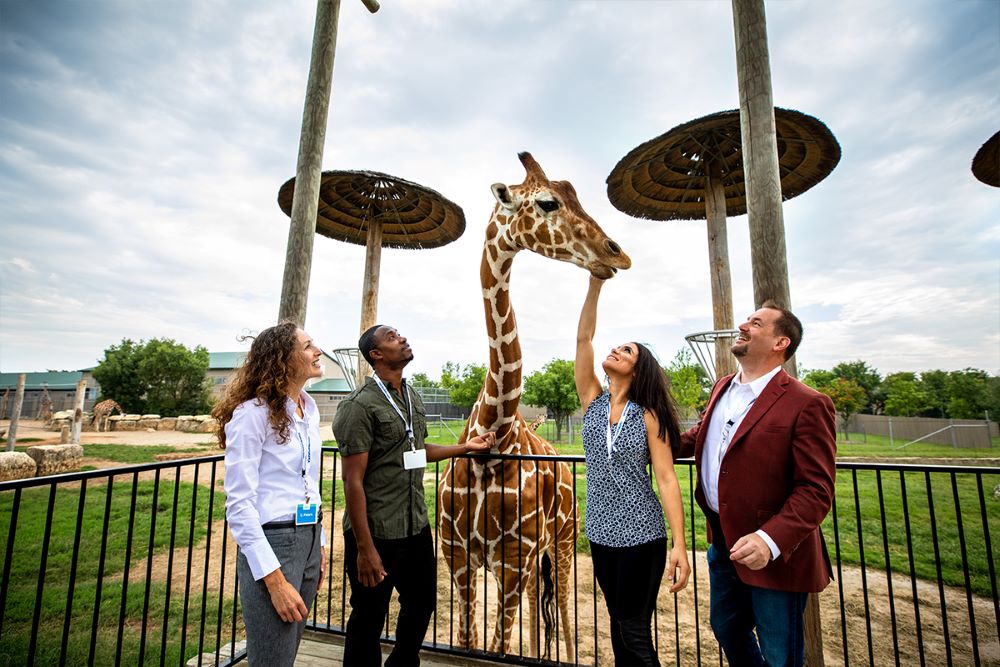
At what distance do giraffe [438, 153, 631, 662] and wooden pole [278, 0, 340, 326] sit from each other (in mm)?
1669

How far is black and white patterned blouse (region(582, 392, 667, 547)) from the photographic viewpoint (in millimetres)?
2062

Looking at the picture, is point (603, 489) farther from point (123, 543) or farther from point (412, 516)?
point (123, 543)

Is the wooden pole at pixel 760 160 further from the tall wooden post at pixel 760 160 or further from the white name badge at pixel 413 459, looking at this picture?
the white name badge at pixel 413 459

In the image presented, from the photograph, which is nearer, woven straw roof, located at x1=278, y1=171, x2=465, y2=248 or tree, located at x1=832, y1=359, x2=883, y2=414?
woven straw roof, located at x1=278, y1=171, x2=465, y2=248

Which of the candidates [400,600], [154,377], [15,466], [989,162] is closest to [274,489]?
[400,600]

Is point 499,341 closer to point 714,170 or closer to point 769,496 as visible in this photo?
point 769,496

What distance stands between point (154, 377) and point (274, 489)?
37.6 m

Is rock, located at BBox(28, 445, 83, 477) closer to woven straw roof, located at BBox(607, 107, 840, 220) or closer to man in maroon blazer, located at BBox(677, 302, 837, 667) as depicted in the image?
woven straw roof, located at BBox(607, 107, 840, 220)

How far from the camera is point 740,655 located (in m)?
2.15

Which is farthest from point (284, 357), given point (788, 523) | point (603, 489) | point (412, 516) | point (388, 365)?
point (788, 523)

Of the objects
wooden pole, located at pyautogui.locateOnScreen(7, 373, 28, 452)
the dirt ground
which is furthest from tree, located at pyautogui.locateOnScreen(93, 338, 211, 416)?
the dirt ground

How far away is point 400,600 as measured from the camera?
2.34 m

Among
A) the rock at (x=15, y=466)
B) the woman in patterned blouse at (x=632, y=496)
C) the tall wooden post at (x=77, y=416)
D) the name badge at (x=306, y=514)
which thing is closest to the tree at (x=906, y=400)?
the woman in patterned blouse at (x=632, y=496)

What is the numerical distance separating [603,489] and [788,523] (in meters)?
0.75
